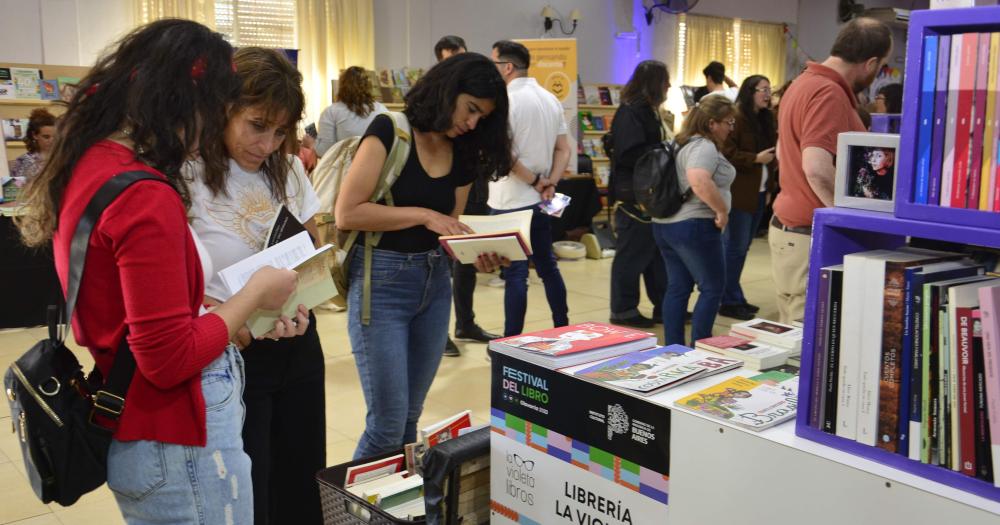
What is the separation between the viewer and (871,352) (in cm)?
141

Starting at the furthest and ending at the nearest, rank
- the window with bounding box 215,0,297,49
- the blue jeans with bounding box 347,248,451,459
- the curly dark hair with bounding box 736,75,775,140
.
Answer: the window with bounding box 215,0,297,49 → the curly dark hair with bounding box 736,75,775,140 → the blue jeans with bounding box 347,248,451,459

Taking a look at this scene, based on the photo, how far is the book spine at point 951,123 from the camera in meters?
1.32

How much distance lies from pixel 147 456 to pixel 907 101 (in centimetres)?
131

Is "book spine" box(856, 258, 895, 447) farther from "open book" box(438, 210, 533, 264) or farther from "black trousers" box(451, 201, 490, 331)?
"black trousers" box(451, 201, 490, 331)

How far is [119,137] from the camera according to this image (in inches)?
53.6

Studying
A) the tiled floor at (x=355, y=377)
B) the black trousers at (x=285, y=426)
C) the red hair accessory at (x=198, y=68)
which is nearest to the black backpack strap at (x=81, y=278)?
the red hair accessory at (x=198, y=68)

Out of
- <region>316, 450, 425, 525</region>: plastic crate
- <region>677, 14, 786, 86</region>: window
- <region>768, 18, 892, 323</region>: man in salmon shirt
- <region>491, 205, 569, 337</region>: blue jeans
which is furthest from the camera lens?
<region>677, 14, 786, 86</region>: window

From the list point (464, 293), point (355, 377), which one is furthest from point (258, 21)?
point (355, 377)

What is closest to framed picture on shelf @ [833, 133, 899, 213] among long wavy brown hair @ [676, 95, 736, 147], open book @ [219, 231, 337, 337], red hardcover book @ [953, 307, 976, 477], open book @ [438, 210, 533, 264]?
red hardcover book @ [953, 307, 976, 477]

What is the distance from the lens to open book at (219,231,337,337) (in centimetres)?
170

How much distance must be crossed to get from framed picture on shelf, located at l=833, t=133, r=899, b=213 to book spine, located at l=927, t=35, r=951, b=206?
134 millimetres

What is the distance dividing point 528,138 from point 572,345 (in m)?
2.64

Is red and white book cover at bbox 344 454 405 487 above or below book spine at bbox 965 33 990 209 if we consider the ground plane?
below

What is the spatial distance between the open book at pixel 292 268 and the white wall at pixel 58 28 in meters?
6.22
